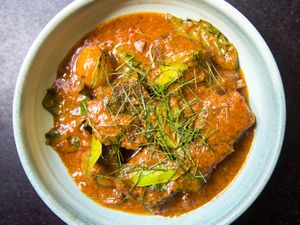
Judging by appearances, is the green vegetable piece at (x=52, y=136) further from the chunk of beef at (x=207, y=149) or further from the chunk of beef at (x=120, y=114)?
the chunk of beef at (x=207, y=149)

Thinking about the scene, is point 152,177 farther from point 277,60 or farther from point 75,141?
point 277,60

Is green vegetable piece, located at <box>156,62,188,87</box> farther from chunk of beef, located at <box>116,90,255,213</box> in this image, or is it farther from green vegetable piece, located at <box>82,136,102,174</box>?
green vegetable piece, located at <box>82,136,102,174</box>

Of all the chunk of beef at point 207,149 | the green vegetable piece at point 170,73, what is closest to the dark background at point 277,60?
the chunk of beef at point 207,149

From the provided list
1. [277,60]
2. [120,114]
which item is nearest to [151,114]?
[120,114]

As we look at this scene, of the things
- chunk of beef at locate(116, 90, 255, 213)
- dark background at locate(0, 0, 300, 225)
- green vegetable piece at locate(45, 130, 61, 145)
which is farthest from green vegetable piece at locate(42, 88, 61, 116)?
chunk of beef at locate(116, 90, 255, 213)

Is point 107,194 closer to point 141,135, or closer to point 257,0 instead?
point 141,135
